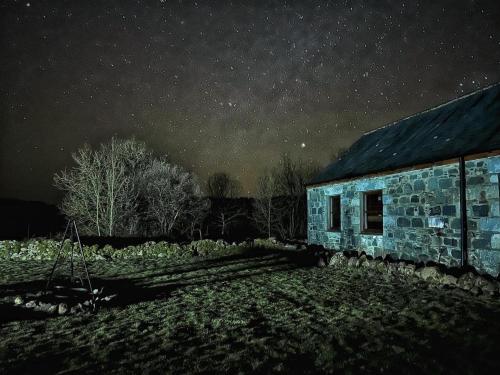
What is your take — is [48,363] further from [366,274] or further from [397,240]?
[397,240]

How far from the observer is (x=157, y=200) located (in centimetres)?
2667

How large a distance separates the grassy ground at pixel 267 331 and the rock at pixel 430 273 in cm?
35

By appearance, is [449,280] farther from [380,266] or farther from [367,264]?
[367,264]

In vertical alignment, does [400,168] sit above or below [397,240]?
above

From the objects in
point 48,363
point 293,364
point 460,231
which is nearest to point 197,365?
point 293,364

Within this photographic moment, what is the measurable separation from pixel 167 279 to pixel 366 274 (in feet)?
17.9

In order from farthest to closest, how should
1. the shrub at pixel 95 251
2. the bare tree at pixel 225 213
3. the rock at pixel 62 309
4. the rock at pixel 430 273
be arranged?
the bare tree at pixel 225 213 < the shrub at pixel 95 251 < the rock at pixel 430 273 < the rock at pixel 62 309

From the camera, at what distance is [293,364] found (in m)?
4.06

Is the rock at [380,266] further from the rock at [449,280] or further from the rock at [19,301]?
the rock at [19,301]

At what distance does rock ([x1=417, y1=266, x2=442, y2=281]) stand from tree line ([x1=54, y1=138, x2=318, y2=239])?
56.5 ft

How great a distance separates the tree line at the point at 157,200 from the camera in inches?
883

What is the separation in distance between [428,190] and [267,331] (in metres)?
7.05

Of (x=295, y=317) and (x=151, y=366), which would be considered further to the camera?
(x=295, y=317)

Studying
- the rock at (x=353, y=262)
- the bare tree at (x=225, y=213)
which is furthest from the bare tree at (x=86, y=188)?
the rock at (x=353, y=262)
